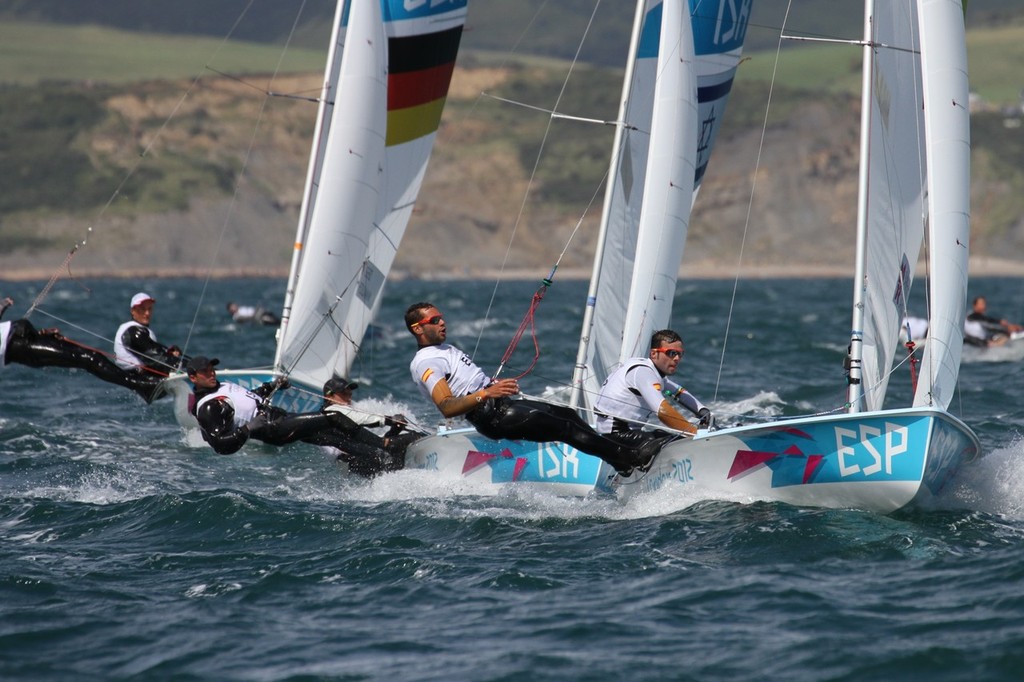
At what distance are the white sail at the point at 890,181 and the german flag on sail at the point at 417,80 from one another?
6795mm

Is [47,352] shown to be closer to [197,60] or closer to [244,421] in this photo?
[244,421]

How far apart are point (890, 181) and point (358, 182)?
7.17 m

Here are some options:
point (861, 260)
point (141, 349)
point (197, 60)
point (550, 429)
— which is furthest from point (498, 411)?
point (197, 60)

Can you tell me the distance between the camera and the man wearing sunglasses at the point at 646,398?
11055 millimetres

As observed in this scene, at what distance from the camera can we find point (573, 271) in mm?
107000

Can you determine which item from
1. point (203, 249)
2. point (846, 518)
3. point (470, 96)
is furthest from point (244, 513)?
point (470, 96)

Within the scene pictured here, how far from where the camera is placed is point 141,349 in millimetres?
16234

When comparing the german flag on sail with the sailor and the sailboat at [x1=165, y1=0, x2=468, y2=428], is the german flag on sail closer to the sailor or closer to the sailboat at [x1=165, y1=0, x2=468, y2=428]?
the sailboat at [x1=165, y1=0, x2=468, y2=428]

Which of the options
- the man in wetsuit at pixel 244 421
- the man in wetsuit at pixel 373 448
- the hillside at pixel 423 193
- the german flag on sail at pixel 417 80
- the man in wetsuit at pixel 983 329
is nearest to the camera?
the man in wetsuit at pixel 244 421

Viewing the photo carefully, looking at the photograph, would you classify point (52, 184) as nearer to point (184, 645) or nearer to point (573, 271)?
point (573, 271)

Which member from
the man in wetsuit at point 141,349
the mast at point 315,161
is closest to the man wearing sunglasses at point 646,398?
the mast at point 315,161

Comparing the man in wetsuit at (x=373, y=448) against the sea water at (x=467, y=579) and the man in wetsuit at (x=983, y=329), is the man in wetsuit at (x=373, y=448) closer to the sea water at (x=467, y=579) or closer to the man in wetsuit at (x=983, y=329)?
the sea water at (x=467, y=579)

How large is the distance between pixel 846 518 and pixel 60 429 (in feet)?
33.7

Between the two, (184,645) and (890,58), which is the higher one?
(890,58)
